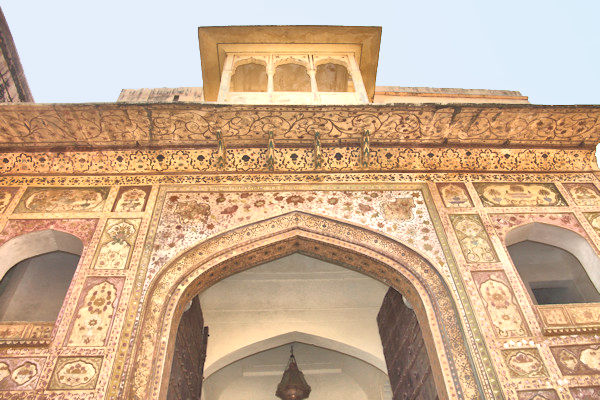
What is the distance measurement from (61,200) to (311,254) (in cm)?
299

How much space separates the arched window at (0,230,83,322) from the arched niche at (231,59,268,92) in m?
3.58

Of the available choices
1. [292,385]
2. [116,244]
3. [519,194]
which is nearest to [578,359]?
[519,194]

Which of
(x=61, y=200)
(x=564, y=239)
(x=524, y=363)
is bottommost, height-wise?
(x=524, y=363)

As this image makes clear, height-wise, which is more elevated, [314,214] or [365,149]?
[365,149]

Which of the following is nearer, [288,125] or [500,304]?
[500,304]

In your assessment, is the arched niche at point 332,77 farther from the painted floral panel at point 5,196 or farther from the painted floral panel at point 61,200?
the painted floral panel at point 5,196

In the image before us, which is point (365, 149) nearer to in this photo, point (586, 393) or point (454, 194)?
point (454, 194)

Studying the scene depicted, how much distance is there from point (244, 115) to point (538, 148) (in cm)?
378

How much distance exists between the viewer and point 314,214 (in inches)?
204

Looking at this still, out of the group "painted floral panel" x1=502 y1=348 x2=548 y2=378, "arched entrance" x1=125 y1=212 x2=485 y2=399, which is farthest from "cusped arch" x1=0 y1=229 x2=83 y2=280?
"painted floral panel" x1=502 y1=348 x2=548 y2=378

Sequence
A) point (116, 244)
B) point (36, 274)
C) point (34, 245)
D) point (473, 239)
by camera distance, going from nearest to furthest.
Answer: point (116, 244)
point (473, 239)
point (34, 245)
point (36, 274)

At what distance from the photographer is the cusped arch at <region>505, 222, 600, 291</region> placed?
4.99 metres

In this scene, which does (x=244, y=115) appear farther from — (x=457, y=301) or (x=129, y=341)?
(x=457, y=301)

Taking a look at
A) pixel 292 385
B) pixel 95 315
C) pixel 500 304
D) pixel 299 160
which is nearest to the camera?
pixel 95 315
